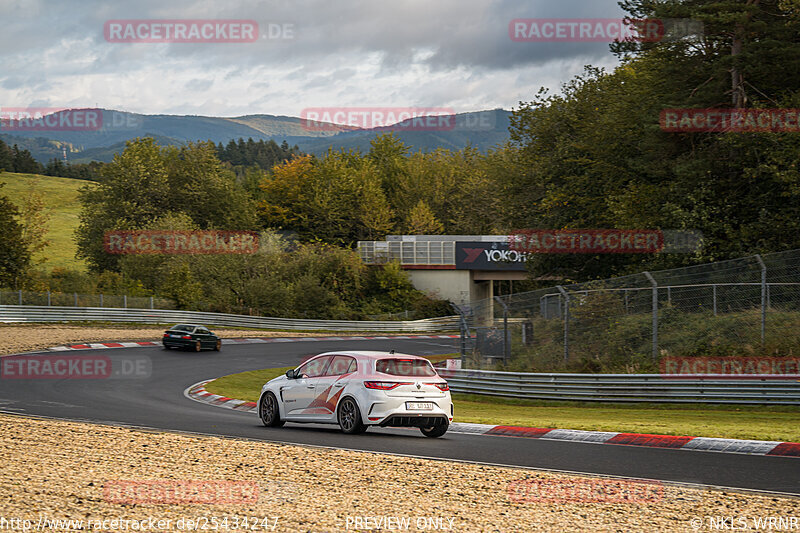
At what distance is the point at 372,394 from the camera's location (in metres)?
13.4

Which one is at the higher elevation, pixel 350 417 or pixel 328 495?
pixel 328 495

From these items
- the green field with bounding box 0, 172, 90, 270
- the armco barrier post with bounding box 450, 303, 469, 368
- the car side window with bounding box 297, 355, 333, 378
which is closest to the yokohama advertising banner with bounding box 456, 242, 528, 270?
the armco barrier post with bounding box 450, 303, 469, 368

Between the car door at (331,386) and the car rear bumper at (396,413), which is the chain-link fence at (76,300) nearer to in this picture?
the car door at (331,386)

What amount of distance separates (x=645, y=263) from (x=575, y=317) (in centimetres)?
948

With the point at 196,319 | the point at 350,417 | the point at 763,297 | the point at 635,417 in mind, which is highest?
the point at 763,297

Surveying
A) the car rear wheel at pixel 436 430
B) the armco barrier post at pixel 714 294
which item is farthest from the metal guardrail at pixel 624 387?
the car rear wheel at pixel 436 430

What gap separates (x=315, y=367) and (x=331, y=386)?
1019 millimetres

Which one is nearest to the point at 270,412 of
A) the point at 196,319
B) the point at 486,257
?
the point at 196,319

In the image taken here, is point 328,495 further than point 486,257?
No

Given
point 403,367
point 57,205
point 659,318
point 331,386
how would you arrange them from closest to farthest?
Result: point 403,367
point 331,386
point 659,318
point 57,205

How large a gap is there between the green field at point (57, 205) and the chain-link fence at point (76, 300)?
43574 millimetres

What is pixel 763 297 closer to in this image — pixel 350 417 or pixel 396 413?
pixel 396 413

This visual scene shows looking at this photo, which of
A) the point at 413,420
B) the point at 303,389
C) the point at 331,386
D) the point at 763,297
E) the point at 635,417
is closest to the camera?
the point at 413,420

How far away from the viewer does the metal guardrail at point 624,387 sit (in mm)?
18766
